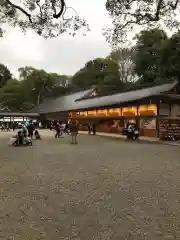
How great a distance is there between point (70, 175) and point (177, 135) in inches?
762

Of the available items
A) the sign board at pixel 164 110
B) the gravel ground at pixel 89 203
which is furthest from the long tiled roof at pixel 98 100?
the gravel ground at pixel 89 203

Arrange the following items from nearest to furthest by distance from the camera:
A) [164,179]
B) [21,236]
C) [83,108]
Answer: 1. [21,236]
2. [164,179]
3. [83,108]

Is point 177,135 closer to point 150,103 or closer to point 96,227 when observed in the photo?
point 150,103

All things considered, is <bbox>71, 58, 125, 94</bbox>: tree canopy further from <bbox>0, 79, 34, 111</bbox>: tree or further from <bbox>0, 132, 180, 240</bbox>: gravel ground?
<bbox>0, 132, 180, 240</bbox>: gravel ground

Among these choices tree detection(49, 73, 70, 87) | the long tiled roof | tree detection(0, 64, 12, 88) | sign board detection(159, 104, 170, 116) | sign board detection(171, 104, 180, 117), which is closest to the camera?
sign board detection(159, 104, 170, 116)

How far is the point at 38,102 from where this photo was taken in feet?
253

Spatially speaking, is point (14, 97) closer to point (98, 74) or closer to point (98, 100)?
point (98, 74)

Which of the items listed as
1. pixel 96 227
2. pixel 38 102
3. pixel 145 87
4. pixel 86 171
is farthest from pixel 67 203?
pixel 38 102

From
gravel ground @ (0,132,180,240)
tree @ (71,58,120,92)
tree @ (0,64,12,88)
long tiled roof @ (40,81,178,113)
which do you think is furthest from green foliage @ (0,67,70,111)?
gravel ground @ (0,132,180,240)

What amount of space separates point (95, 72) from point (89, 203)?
228 feet

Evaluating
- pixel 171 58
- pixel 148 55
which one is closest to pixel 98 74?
pixel 148 55

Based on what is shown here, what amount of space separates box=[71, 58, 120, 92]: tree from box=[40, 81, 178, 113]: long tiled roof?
9537 mm

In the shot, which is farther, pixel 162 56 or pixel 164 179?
pixel 162 56

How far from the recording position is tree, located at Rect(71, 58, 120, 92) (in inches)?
2768
